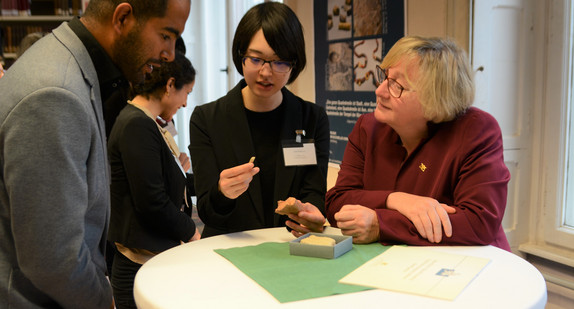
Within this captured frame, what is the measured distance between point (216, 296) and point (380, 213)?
623mm

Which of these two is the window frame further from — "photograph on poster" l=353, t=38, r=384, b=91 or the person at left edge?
the person at left edge

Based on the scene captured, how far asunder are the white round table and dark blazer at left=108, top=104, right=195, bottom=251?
2.44 feet

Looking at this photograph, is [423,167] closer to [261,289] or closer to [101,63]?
[261,289]

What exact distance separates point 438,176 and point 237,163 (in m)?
0.74

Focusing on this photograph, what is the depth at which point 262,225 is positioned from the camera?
1.89 metres

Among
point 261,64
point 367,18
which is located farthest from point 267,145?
point 367,18

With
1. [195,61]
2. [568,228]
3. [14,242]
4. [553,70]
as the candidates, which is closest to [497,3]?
[553,70]

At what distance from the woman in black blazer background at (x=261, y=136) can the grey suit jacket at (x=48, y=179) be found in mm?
728

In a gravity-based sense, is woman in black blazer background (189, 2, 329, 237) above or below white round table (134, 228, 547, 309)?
above

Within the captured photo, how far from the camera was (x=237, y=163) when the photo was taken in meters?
1.92

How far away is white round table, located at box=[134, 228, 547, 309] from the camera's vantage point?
1.06 metres

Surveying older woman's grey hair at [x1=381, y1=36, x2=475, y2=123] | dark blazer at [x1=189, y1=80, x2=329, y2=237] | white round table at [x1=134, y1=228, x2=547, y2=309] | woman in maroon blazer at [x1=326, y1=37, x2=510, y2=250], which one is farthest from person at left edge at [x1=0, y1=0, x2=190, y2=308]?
older woman's grey hair at [x1=381, y1=36, x2=475, y2=123]

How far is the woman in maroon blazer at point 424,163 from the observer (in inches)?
59.1

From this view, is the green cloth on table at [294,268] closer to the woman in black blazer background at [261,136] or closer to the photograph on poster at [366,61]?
the woman in black blazer background at [261,136]
